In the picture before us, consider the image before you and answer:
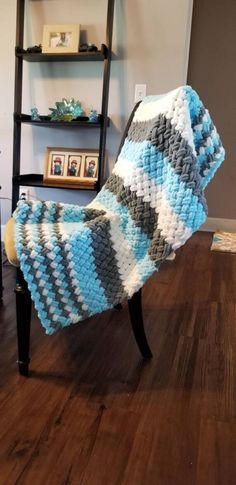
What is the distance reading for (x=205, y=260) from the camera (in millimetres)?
2463

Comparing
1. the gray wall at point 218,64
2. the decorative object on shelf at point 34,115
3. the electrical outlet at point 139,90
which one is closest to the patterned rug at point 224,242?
the gray wall at point 218,64

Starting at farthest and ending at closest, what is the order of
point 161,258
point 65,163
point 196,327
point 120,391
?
point 65,163, point 196,327, point 120,391, point 161,258

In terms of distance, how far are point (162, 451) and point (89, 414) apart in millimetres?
225

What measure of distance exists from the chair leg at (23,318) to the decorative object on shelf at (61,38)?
1.56 metres

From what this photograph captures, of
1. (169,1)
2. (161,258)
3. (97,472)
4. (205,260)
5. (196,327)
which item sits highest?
(169,1)

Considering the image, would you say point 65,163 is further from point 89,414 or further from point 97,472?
point 97,472

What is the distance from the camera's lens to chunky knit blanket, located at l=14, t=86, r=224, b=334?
98cm

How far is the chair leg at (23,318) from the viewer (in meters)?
1.08

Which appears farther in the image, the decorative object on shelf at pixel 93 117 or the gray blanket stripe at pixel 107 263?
the decorative object on shelf at pixel 93 117

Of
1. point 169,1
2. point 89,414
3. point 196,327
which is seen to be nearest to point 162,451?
point 89,414

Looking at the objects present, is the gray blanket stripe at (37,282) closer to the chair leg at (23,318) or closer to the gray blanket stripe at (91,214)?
the chair leg at (23,318)

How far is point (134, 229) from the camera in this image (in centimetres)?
110

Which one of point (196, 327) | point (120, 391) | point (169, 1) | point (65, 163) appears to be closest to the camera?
point (120, 391)

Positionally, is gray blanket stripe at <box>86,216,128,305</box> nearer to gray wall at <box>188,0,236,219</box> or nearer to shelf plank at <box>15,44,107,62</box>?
shelf plank at <box>15,44,107,62</box>
